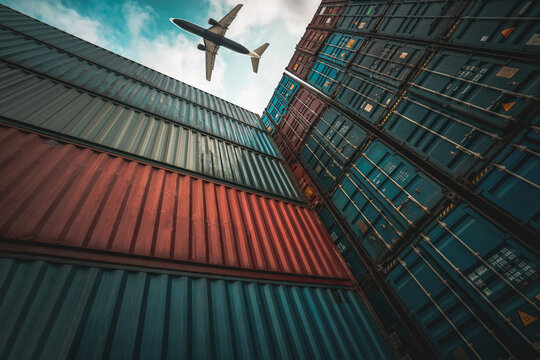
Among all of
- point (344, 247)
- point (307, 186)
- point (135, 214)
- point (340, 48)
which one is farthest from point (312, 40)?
point (135, 214)

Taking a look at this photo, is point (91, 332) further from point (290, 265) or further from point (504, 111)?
point (504, 111)

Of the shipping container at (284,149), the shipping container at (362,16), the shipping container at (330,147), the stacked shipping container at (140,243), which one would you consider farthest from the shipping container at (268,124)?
the shipping container at (362,16)

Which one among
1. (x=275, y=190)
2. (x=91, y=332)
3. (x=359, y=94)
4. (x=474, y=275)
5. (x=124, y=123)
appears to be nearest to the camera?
(x=91, y=332)

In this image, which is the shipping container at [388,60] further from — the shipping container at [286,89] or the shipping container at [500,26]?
the shipping container at [286,89]

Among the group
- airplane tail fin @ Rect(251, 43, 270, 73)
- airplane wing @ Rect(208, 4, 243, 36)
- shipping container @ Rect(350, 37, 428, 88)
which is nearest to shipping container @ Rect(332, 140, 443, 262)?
shipping container @ Rect(350, 37, 428, 88)

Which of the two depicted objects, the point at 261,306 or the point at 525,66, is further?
the point at 525,66

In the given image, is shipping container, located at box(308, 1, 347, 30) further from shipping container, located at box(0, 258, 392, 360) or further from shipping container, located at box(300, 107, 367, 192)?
shipping container, located at box(0, 258, 392, 360)

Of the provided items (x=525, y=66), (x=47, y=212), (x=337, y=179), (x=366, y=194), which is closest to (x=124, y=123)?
(x=47, y=212)
